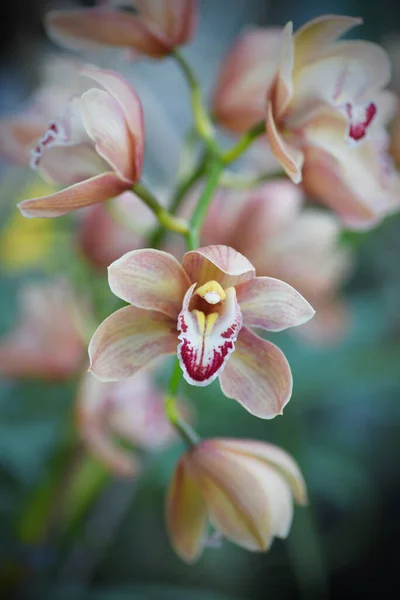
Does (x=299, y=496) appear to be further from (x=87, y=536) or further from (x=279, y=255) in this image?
(x=87, y=536)

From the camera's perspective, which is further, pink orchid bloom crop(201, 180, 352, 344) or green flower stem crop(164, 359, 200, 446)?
pink orchid bloom crop(201, 180, 352, 344)

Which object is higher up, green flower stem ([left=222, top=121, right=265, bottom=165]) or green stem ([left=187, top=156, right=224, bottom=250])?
green flower stem ([left=222, top=121, right=265, bottom=165])

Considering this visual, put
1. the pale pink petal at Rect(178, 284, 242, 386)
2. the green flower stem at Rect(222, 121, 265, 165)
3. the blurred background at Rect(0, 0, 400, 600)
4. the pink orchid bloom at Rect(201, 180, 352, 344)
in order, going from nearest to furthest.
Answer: the pale pink petal at Rect(178, 284, 242, 386) < the green flower stem at Rect(222, 121, 265, 165) < the pink orchid bloom at Rect(201, 180, 352, 344) < the blurred background at Rect(0, 0, 400, 600)

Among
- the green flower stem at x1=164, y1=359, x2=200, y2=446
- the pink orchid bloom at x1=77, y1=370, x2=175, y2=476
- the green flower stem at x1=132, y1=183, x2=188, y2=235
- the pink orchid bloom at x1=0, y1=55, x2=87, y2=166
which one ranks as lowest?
the pink orchid bloom at x1=77, y1=370, x2=175, y2=476

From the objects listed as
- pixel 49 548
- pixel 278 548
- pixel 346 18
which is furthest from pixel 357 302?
pixel 346 18

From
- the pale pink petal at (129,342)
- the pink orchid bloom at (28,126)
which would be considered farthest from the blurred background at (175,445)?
the pale pink petal at (129,342)

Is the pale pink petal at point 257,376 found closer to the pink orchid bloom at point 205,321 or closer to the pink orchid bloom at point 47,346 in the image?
the pink orchid bloom at point 205,321

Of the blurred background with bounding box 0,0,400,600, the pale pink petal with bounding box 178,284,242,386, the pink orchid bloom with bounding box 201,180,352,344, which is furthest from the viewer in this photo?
the blurred background with bounding box 0,0,400,600

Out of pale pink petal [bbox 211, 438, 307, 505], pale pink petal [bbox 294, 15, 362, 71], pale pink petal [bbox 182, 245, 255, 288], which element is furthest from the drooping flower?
pale pink petal [bbox 294, 15, 362, 71]

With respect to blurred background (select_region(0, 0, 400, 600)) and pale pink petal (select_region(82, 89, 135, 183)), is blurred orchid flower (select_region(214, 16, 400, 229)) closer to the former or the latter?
pale pink petal (select_region(82, 89, 135, 183))
